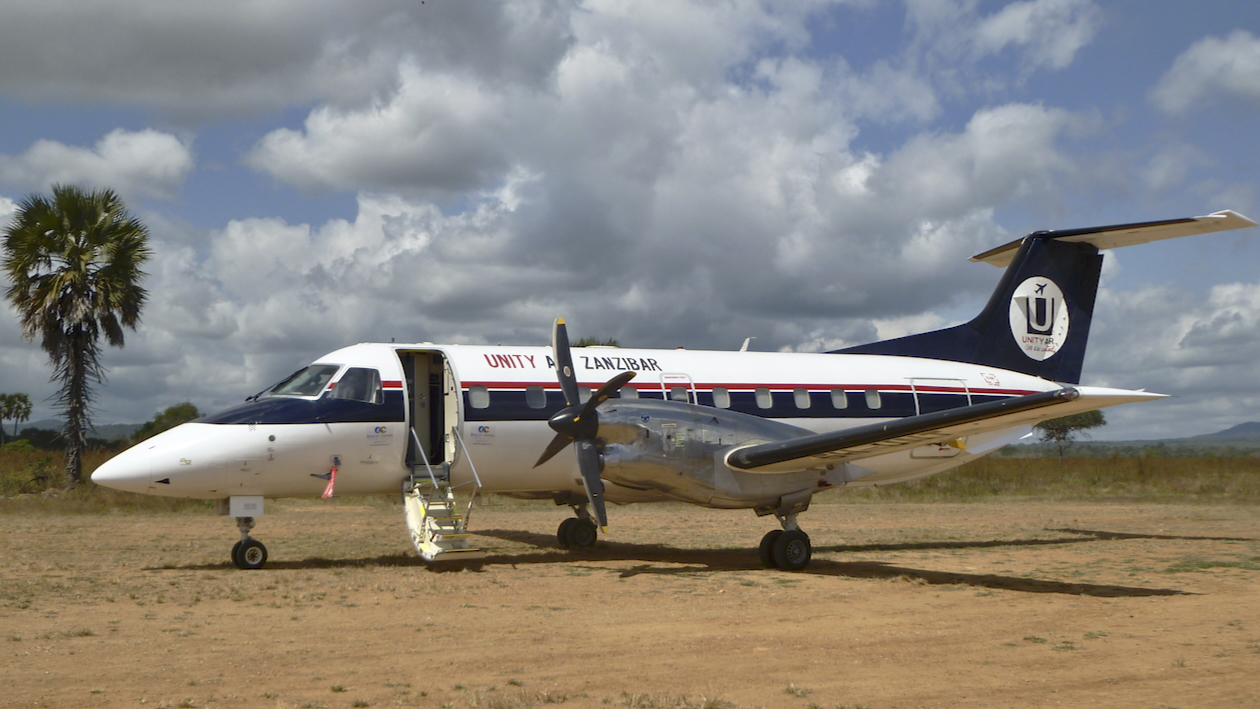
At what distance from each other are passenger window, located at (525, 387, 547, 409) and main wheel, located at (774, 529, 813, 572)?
4.46m

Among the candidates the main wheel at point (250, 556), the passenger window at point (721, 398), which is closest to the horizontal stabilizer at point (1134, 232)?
the passenger window at point (721, 398)

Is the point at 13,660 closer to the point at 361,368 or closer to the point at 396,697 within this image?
the point at 396,697

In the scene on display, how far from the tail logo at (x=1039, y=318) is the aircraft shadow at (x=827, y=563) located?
412 centimetres

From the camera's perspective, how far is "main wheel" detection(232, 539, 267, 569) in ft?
43.2

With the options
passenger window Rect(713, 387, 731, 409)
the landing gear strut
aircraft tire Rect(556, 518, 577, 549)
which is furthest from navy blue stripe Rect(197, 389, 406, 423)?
passenger window Rect(713, 387, 731, 409)

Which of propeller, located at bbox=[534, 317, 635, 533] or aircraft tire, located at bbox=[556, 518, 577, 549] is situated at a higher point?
propeller, located at bbox=[534, 317, 635, 533]

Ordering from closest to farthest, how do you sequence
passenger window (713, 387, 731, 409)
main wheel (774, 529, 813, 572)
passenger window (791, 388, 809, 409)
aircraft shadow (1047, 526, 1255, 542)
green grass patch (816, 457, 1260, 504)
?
1. main wheel (774, 529, 813, 572)
2. passenger window (713, 387, 731, 409)
3. passenger window (791, 388, 809, 409)
4. aircraft shadow (1047, 526, 1255, 542)
5. green grass patch (816, 457, 1260, 504)

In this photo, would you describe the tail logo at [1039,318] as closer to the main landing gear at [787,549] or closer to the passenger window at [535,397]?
the main landing gear at [787,549]

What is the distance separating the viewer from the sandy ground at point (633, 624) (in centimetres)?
676

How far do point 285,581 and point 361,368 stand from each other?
3599mm

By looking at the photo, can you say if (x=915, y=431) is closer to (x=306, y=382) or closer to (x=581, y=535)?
(x=581, y=535)

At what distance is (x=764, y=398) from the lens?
53.6 feet

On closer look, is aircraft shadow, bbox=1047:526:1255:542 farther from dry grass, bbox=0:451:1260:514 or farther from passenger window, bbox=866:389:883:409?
dry grass, bbox=0:451:1260:514

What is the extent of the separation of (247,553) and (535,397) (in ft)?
16.3
